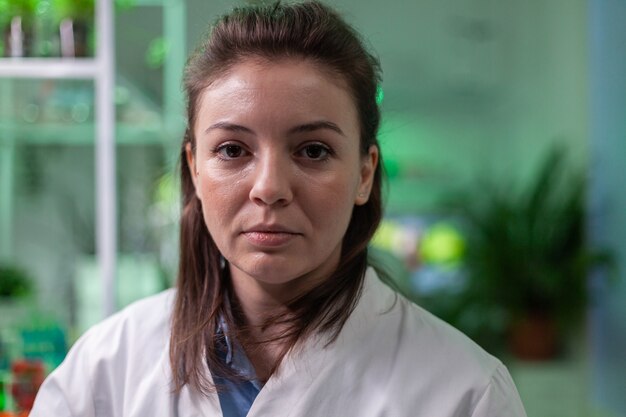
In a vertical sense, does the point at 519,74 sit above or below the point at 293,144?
below

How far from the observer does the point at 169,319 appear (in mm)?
1285

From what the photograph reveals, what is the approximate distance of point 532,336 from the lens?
4.50m

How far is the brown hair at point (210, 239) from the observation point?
112 cm

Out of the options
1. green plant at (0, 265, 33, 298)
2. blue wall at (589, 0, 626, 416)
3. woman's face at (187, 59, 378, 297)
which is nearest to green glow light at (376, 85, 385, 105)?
woman's face at (187, 59, 378, 297)

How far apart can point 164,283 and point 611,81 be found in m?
2.70

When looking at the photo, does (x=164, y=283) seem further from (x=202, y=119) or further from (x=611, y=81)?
(x=611, y=81)

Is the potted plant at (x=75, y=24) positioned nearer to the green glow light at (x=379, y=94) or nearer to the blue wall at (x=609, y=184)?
the green glow light at (x=379, y=94)

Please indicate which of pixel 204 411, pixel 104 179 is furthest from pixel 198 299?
pixel 104 179

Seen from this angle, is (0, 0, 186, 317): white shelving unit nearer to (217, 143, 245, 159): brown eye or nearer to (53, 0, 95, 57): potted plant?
(53, 0, 95, 57): potted plant

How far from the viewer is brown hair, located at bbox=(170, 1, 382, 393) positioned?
3.68 feet

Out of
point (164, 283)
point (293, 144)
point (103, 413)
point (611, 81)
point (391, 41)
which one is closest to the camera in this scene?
point (293, 144)

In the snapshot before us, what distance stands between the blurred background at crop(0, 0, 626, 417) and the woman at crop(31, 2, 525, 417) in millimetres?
633

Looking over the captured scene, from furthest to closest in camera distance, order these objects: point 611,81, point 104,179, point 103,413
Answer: point 611,81
point 104,179
point 103,413

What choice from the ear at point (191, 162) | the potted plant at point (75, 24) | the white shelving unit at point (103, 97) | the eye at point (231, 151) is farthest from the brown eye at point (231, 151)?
the potted plant at point (75, 24)
